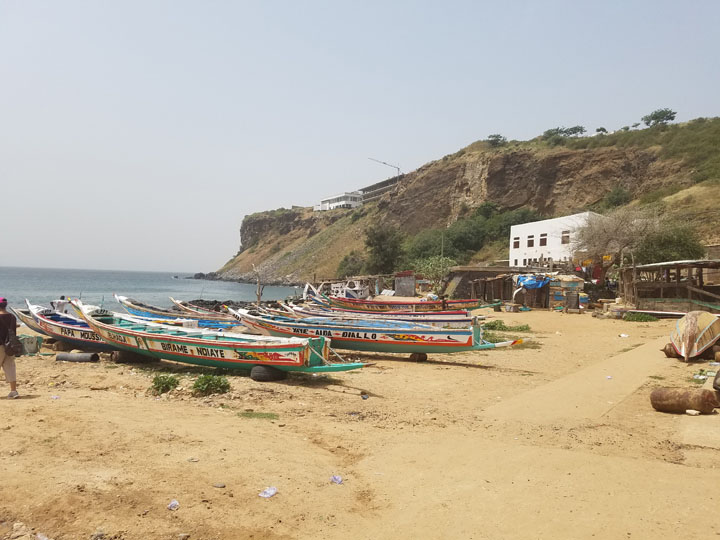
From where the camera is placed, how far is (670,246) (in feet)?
98.5

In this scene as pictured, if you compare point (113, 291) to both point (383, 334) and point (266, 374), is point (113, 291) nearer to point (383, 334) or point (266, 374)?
point (383, 334)

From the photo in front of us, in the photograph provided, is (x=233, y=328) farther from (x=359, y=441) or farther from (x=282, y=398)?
(x=359, y=441)

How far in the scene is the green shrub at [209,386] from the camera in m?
9.35

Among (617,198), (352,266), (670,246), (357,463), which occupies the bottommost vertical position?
(357,463)

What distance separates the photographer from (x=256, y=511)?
4504 millimetres

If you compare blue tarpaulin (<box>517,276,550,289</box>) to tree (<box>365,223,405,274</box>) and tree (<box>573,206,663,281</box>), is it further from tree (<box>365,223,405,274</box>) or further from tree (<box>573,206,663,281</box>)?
tree (<box>365,223,405,274</box>)

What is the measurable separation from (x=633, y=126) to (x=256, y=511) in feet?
280

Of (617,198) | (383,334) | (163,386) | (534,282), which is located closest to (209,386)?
(163,386)

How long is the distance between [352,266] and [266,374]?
66775 millimetres

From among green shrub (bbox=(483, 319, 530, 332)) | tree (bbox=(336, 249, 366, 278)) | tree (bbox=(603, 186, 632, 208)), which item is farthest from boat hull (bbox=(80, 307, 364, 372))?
tree (bbox=(336, 249, 366, 278))

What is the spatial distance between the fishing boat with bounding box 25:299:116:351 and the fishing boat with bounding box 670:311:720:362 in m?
16.0

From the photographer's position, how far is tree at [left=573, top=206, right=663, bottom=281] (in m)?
31.4

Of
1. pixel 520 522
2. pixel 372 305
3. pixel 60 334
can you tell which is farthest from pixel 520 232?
pixel 520 522

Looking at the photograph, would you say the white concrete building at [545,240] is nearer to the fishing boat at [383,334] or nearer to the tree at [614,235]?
the tree at [614,235]
